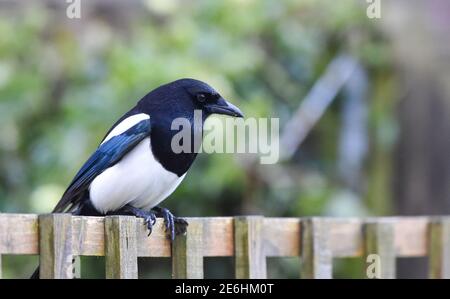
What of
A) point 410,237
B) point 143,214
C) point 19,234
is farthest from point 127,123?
point 410,237

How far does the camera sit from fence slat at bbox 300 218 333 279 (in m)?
2.81

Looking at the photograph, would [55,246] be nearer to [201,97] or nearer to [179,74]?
[201,97]

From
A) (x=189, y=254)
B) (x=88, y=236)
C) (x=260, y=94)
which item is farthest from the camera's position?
(x=260, y=94)

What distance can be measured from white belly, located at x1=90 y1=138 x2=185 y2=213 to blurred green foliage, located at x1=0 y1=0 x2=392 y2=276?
1.04 m

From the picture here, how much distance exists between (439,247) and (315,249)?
68 centimetres

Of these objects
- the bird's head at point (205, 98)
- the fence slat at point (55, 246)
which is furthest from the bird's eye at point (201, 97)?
the fence slat at point (55, 246)

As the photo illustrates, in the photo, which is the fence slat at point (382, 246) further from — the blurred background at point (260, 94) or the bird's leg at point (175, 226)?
the blurred background at point (260, 94)

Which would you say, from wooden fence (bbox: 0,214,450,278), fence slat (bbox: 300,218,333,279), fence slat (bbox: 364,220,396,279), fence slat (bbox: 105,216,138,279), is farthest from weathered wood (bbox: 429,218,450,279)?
fence slat (bbox: 105,216,138,279)

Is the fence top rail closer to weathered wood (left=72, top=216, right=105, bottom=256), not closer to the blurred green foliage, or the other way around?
weathered wood (left=72, top=216, right=105, bottom=256)

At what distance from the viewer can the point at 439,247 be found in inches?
129

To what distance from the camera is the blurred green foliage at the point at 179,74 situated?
13.7 ft

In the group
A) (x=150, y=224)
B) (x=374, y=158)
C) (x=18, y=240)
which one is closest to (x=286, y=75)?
(x=374, y=158)

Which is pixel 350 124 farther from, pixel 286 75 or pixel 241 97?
pixel 241 97

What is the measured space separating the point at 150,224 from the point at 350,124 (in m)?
2.91
